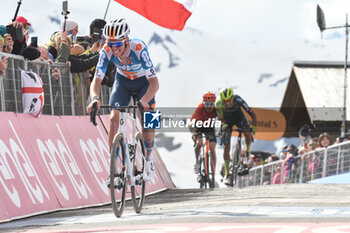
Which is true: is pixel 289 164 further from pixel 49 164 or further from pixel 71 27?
pixel 49 164

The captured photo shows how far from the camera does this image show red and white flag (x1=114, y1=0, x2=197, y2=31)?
15422mm

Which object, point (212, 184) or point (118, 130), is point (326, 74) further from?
point (118, 130)

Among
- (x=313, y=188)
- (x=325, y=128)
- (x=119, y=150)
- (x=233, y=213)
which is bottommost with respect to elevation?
(x=325, y=128)

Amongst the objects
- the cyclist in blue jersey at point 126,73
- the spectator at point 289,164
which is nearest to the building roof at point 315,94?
the spectator at point 289,164

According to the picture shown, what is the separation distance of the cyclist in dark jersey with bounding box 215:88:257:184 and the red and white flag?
6.96 ft

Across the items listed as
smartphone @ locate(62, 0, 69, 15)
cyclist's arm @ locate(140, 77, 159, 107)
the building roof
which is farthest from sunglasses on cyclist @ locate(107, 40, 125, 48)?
the building roof

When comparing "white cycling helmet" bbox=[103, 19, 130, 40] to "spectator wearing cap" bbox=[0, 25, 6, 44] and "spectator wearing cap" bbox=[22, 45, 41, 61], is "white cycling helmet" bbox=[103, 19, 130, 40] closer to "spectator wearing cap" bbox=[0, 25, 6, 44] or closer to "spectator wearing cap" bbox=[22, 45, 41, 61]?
"spectator wearing cap" bbox=[0, 25, 6, 44]

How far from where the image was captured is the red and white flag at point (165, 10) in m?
15.4

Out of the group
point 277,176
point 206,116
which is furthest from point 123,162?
point 277,176

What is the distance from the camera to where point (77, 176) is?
38.0 ft

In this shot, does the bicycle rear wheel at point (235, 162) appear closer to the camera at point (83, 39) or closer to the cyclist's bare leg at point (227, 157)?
the cyclist's bare leg at point (227, 157)

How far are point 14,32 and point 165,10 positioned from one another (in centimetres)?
502

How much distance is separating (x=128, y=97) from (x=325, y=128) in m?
27.8

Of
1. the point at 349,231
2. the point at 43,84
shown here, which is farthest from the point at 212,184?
the point at 349,231
